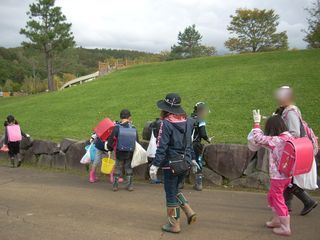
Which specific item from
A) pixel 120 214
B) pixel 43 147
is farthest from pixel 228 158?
pixel 43 147

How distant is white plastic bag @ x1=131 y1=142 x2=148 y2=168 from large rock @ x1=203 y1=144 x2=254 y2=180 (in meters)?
1.26

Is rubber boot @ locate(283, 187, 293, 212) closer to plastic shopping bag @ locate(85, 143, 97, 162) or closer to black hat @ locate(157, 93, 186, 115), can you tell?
black hat @ locate(157, 93, 186, 115)

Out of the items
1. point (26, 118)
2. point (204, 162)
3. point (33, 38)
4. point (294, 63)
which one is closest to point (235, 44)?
point (33, 38)

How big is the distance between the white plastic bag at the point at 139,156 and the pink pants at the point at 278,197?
11.5 ft

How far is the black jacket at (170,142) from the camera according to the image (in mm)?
5479

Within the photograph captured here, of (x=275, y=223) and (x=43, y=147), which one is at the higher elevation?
(x=275, y=223)

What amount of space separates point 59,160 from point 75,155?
0.64 m

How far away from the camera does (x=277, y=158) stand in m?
5.41

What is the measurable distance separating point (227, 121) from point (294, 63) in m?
8.73

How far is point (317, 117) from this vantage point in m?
11.3

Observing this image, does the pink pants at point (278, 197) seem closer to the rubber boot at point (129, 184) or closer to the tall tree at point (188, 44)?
the rubber boot at point (129, 184)

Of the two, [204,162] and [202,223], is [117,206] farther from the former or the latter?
[204,162]

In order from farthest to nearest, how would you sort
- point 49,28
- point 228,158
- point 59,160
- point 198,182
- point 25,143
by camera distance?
point 49,28, point 25,143, point 59,160, point 228,158, point 198,182

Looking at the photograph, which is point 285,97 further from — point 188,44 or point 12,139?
point 188,44
